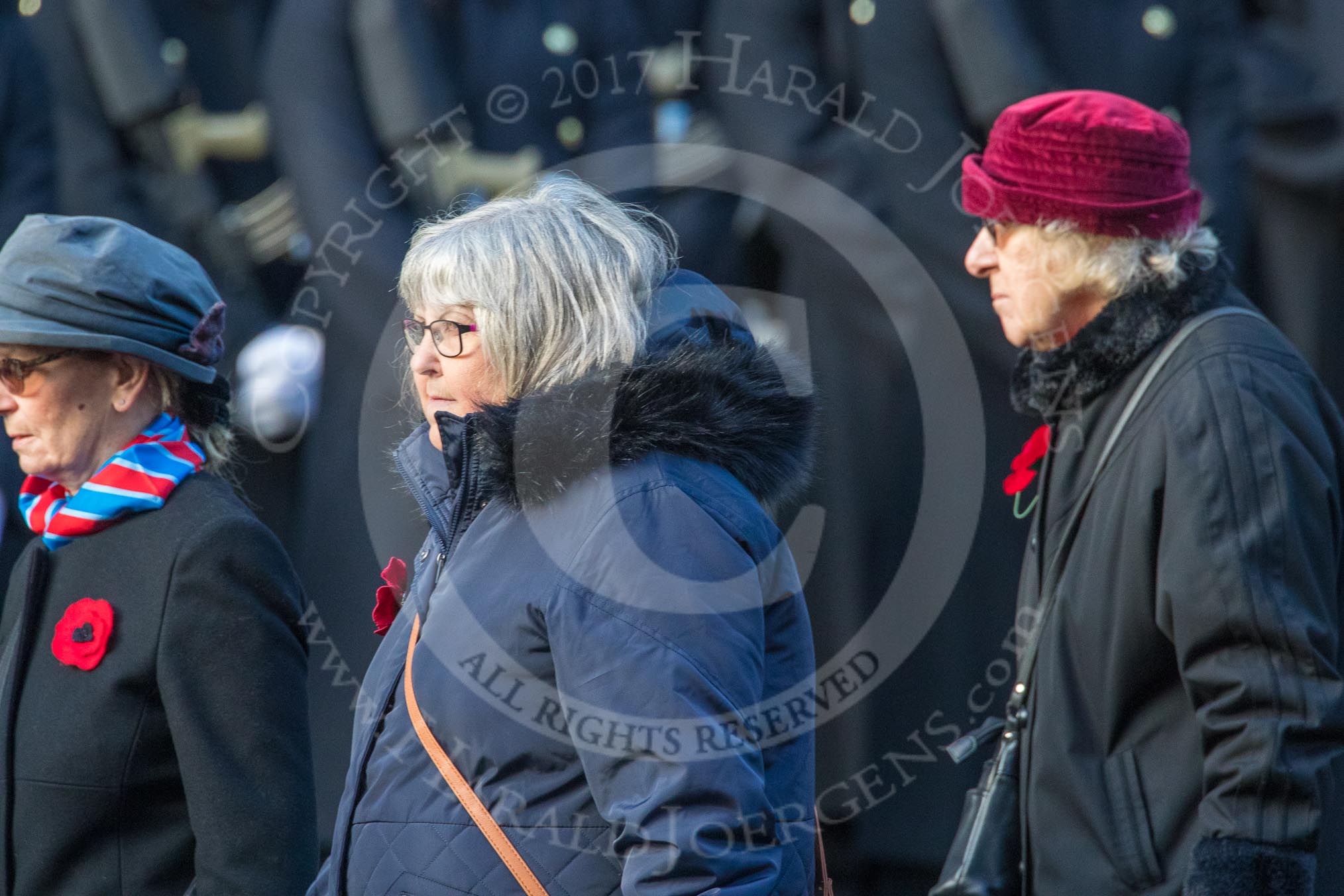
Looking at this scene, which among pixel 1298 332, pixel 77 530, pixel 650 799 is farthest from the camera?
pixel 1298 332

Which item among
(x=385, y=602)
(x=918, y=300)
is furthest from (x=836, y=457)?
(x=385, y=602)

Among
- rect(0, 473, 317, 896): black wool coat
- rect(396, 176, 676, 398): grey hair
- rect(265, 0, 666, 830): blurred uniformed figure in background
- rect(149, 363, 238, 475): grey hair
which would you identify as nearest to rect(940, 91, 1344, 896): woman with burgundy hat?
rect(396, 176, 676, 398): grey hair

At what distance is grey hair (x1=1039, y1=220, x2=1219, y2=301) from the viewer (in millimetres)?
2021

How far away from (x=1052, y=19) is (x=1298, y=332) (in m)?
0.85

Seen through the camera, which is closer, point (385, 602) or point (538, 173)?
point (385, 602)

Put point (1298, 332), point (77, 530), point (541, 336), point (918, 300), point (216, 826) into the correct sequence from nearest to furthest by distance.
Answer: point (541, 336)
point (216, 826)
point (77, 530)
point (1298, 332)
point (918, 300)

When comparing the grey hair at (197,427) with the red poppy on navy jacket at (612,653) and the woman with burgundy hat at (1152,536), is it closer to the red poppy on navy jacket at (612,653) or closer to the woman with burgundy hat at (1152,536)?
the red poppy on navy jacket at (612,653)

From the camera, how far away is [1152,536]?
1.86 meters

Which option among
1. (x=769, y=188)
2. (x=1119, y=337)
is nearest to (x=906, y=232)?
(x=769, y=188)

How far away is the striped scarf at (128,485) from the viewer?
189cm

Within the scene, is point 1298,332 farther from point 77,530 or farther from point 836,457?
point 77,530

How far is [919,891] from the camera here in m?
3.40

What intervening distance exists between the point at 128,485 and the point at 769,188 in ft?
6.25

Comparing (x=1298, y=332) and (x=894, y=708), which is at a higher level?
(x=1298, y=332)
